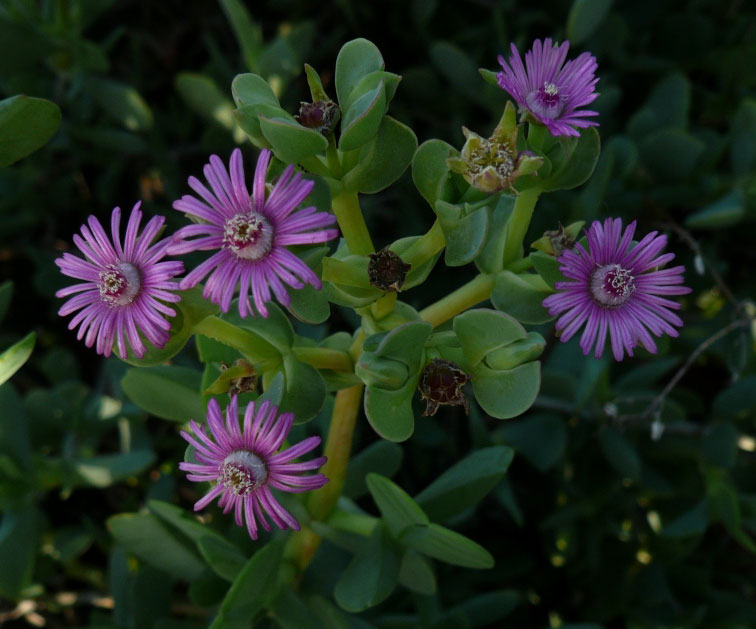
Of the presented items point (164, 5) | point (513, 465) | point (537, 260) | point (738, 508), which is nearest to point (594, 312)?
point (537, 260)

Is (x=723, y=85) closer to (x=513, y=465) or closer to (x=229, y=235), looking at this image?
(x=513, y=465)

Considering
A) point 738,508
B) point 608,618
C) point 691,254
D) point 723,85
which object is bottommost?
point 608,618

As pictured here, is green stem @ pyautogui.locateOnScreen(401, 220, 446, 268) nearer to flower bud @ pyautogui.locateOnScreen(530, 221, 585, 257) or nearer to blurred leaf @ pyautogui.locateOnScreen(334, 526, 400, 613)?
flower bud @ pyautogui.locateOnScreen(530, 221, 585, 257)

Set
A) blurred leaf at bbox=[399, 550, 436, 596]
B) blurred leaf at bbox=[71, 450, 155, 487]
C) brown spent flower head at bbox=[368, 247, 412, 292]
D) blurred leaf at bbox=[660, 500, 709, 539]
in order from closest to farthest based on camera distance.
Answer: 1. brown spent flower head at bbox=[368, 247, 412, 292]
2. blurred leaf at bbox=[399, 550, 436, 596]
3. blurred leaf at bbox=[71, 450, 155, 487]
4. blurred leaf at bbox=[660, 500, 709, 539]

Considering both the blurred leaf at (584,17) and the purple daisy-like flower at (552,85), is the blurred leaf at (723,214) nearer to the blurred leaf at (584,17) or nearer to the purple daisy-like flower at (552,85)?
the blurred leaf at (584,17)

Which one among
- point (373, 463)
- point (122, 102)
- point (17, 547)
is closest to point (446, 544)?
point (373, 463)

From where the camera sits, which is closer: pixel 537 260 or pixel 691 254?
pixel 537 260

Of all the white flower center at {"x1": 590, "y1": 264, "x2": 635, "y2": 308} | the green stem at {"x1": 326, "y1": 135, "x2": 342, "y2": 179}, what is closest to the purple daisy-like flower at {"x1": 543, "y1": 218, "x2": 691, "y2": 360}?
the white flower center at {"x1": 590, "y1": 264, "x2": 635, "y2": 308}
